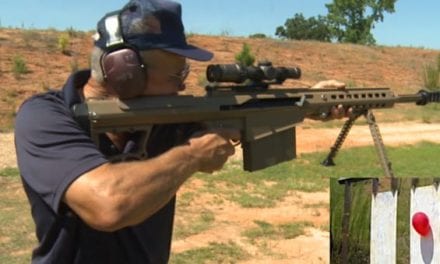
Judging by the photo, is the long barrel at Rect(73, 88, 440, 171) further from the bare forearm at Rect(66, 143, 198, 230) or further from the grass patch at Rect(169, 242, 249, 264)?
the grass patch at Rect(169, 242, 249, 264)

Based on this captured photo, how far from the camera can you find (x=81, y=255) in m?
2.13

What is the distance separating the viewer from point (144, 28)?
2.16 m

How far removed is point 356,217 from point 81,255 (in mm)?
1256

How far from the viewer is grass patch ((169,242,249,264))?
5.68 meters

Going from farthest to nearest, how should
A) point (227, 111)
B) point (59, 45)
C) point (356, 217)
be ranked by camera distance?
point (59, 45) → point (356, 217) → point (227, 111)

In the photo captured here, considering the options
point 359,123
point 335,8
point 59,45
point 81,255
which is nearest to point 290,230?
point 81,255

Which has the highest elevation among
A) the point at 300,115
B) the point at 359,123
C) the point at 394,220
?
the point at 300,115

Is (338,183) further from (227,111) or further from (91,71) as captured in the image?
(91,71)

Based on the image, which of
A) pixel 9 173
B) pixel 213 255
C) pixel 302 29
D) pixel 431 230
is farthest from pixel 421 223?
pixel 302 29

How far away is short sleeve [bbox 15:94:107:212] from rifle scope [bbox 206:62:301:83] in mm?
752

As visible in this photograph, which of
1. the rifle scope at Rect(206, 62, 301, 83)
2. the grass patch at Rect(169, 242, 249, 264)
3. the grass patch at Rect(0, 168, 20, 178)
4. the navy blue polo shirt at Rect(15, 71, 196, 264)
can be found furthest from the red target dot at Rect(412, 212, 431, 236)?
the grass patch at Rect(0, 168, 20, 178)

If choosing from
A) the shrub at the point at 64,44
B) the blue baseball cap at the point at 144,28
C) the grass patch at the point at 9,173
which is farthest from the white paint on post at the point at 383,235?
the shrub at the point at 64,44

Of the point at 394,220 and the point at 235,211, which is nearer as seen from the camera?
the point at 394,220

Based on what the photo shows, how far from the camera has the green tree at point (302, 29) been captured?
6274cm
